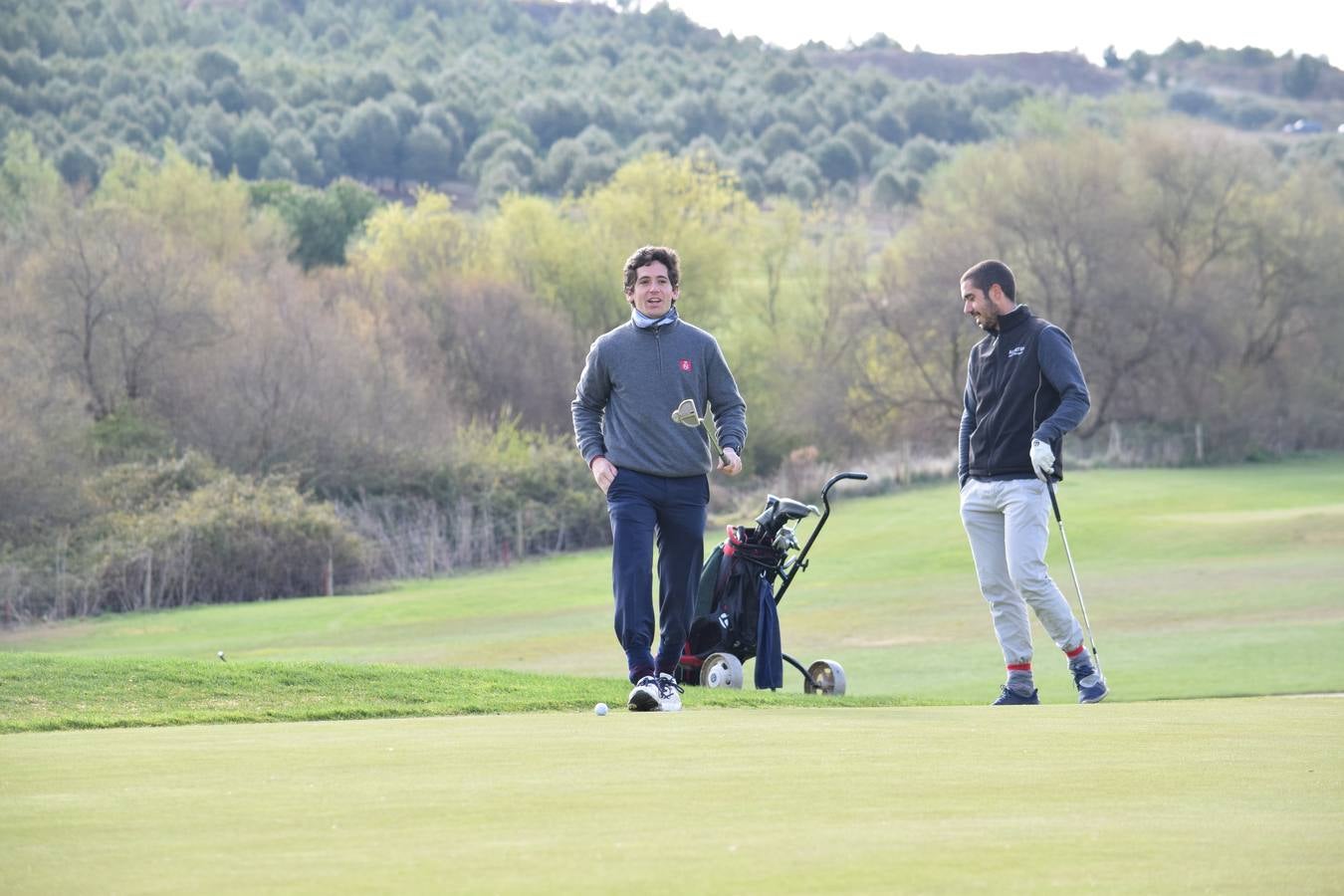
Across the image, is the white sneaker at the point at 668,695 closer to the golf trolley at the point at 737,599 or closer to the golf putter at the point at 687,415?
the golf putter at the point at 687,415

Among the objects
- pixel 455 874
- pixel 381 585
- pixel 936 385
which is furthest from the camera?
pixel 936 385

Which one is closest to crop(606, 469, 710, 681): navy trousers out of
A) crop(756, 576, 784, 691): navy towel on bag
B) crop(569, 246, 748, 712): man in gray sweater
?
crop(569, 246, 748, 712): man in gray sweater

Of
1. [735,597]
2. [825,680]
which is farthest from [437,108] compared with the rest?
[735,597]

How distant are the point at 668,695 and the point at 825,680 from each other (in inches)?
89.5

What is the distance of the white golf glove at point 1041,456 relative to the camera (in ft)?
32.7

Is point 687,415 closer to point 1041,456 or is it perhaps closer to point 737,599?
point 737,599

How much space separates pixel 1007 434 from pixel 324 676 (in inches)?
157

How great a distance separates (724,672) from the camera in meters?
10.4

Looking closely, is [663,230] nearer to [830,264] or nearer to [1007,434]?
[830,264]

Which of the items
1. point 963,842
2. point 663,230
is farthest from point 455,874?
point 663,230

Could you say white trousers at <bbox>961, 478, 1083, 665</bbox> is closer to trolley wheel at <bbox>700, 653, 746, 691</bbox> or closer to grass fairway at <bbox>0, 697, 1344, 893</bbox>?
trolley wheel at <bbox>700, 653, 746, 691</bbox>

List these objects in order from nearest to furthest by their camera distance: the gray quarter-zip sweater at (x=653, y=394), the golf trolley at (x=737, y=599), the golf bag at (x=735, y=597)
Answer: the gray quarter-zip sweater at (x=653, y=394)
the golf trolley at (x=737, y=599)
the golf bag at (x=735, y=597)

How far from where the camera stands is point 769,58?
192375 millimetres

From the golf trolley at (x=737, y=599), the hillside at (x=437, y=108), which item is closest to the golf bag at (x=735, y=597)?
the golf trolley at (x=737, y=599)
